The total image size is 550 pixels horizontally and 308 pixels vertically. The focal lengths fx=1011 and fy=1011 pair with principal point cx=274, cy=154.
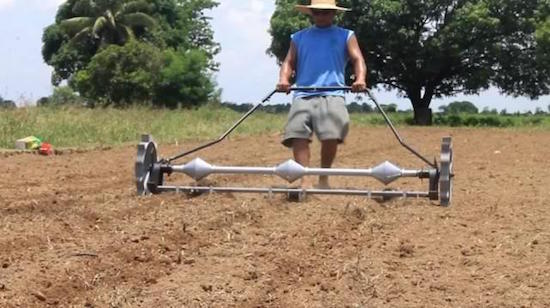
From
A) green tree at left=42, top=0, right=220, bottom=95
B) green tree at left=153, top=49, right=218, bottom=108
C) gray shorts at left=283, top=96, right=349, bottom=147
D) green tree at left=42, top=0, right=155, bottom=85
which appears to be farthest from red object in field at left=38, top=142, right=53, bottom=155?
green tree at left=42, top=0, right=155, bottom=85

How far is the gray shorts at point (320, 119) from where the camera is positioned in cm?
813

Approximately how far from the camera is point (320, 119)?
26.7ft

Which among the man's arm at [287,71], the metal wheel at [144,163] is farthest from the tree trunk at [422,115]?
the metal wheel at [144,163]

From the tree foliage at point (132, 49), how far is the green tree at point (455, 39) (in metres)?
9.71

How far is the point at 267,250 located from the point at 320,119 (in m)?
2.84

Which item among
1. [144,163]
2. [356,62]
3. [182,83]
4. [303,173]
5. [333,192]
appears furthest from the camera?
[182,83]

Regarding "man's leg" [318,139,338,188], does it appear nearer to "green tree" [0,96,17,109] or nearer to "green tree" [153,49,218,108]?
"green tree" [0,96,17,109]

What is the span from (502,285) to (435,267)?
475mm

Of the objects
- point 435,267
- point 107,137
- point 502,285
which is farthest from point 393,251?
point 107,137

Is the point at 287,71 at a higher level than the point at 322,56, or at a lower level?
lower

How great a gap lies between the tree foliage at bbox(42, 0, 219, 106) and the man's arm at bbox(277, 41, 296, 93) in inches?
1337

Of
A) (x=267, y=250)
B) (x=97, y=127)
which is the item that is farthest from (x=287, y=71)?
(x=97, y=127)

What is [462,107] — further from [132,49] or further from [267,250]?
[267,250]

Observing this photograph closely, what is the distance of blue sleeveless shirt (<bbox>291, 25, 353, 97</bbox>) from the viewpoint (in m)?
8.39
